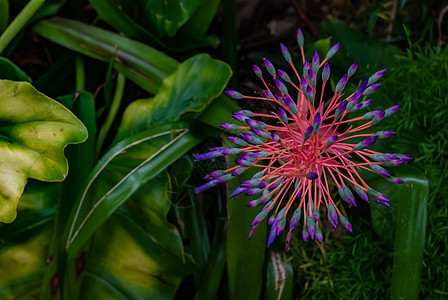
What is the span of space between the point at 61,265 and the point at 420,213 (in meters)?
0.79

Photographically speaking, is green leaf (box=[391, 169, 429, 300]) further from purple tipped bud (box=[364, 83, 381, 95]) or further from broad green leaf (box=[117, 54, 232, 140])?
broad green leaf (box=[117, 54, 232, 140])

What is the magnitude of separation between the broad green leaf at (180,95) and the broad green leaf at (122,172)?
0.17ft

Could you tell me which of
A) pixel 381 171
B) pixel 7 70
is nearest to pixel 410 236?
pixel 381 171

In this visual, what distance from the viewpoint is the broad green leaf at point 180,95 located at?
105 cm

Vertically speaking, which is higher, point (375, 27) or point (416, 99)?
point (375, 27)

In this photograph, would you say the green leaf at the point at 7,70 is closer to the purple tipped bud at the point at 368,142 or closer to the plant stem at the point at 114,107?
the plant stem at the point at 114,107

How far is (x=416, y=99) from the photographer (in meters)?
1.04

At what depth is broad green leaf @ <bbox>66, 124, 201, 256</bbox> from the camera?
93 cm

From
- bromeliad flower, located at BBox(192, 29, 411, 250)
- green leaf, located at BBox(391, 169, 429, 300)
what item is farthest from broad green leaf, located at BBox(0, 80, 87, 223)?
green leaf, located at BBox(391, 169, 429, 300)

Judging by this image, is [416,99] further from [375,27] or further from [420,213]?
[375,27]

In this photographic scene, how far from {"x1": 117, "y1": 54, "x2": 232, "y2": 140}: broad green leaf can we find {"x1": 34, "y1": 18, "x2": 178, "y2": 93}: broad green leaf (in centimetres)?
6

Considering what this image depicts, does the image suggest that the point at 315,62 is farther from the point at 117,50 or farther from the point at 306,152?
the point at 117,50

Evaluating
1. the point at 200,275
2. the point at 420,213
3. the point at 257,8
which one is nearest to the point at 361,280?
the point at 420,213

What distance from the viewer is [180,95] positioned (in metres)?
1.08
